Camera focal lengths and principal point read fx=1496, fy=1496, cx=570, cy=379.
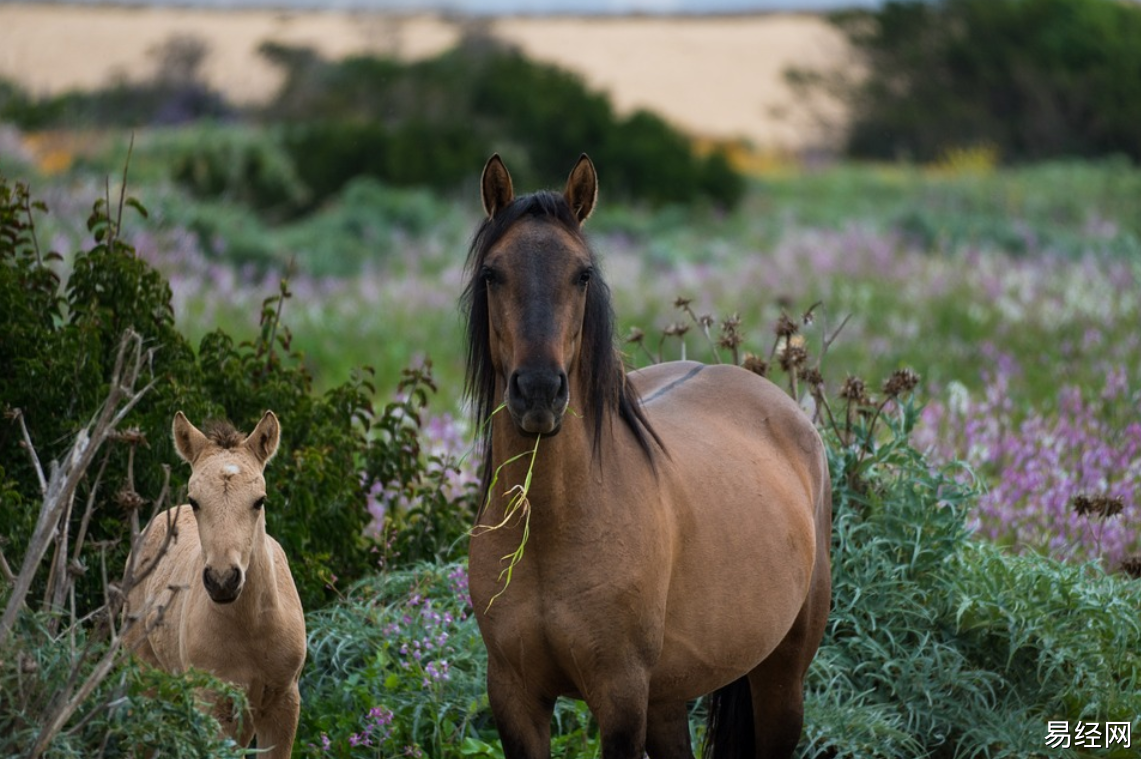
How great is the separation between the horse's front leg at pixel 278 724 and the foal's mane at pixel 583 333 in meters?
1.04

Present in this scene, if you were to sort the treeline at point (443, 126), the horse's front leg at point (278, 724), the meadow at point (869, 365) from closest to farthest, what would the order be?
1. the horse's front leg at point (278, 724)
2. the meadow at point (869, 365)
3. the treeline at point (443, 126)

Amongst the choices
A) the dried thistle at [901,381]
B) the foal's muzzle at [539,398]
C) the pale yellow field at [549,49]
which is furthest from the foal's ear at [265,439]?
the pale yellow field at [549,49]

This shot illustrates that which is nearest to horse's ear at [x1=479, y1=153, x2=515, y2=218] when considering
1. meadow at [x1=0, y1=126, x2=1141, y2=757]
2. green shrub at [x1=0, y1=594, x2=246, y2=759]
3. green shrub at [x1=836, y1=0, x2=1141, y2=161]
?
green shrub at [x1=0, y1=594, x2=246, y2=759]

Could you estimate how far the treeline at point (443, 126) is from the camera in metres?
22.9

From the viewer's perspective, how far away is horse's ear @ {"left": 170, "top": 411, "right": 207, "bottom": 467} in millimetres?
4344

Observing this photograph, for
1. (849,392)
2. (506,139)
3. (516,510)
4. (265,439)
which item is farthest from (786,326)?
(506,139)

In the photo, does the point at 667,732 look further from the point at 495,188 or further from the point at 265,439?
the point at 495,188

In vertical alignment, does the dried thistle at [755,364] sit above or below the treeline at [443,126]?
above

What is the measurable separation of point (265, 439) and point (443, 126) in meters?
20.7

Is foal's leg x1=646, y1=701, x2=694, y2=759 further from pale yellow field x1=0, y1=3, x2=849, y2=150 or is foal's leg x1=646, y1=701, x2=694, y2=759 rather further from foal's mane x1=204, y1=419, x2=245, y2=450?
pale yellow field x1=0, y1=3, x2=849, y2=150

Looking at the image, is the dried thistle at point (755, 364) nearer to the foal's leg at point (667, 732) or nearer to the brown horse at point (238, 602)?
the foal's leg at point (667, 732)

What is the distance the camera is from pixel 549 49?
42000 mm

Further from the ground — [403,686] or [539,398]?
[539,398]

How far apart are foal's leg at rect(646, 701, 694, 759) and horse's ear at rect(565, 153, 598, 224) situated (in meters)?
1.66
